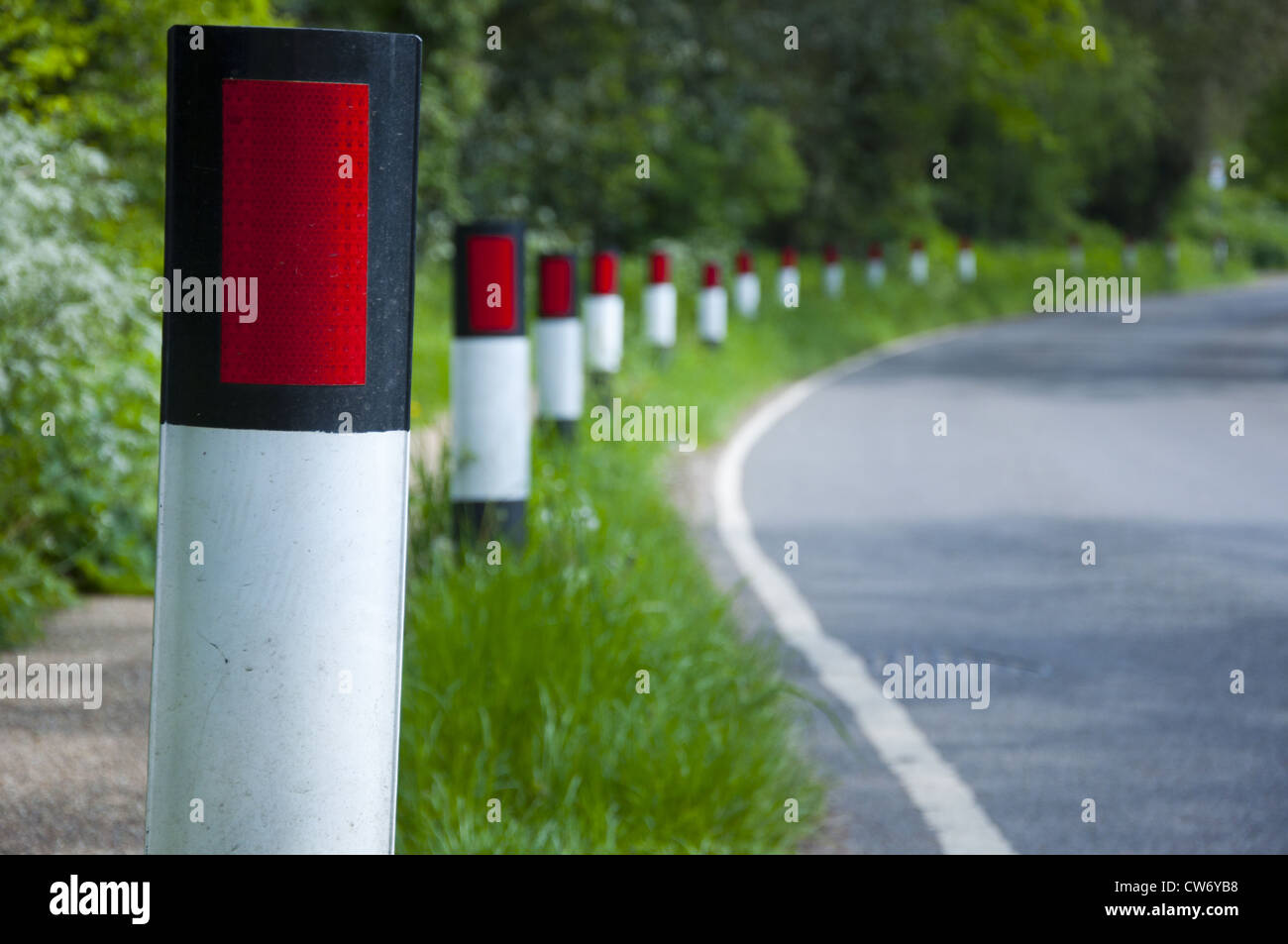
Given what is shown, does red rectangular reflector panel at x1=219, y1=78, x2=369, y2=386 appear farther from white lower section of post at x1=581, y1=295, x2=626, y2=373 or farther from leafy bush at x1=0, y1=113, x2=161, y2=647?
white lower section of post at x1=581, y1=295, x2=626, y2=373

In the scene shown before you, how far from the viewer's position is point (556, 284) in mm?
7480

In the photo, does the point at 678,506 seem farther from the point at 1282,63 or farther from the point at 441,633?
the point at 1282,63

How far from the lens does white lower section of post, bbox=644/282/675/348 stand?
14078 mm

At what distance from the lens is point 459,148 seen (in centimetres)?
1911

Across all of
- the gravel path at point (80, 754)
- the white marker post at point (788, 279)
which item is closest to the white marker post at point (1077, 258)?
the white marker post at point (788, 279)

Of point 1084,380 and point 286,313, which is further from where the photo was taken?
point 1084,380

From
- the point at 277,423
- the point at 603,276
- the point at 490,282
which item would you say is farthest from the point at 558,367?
the point at 277,423

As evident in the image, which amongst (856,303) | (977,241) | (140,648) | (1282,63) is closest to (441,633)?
(140,648)

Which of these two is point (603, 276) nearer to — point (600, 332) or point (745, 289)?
point (600, 332)

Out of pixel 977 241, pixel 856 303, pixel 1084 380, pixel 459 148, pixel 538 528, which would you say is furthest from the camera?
pixel 977 241

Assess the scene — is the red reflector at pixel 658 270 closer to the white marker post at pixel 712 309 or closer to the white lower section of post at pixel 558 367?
the white marker post at pixel 712 309

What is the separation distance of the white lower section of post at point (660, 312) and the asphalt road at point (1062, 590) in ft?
3.63

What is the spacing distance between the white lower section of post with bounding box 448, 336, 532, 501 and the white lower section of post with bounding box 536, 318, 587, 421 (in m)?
2.15
